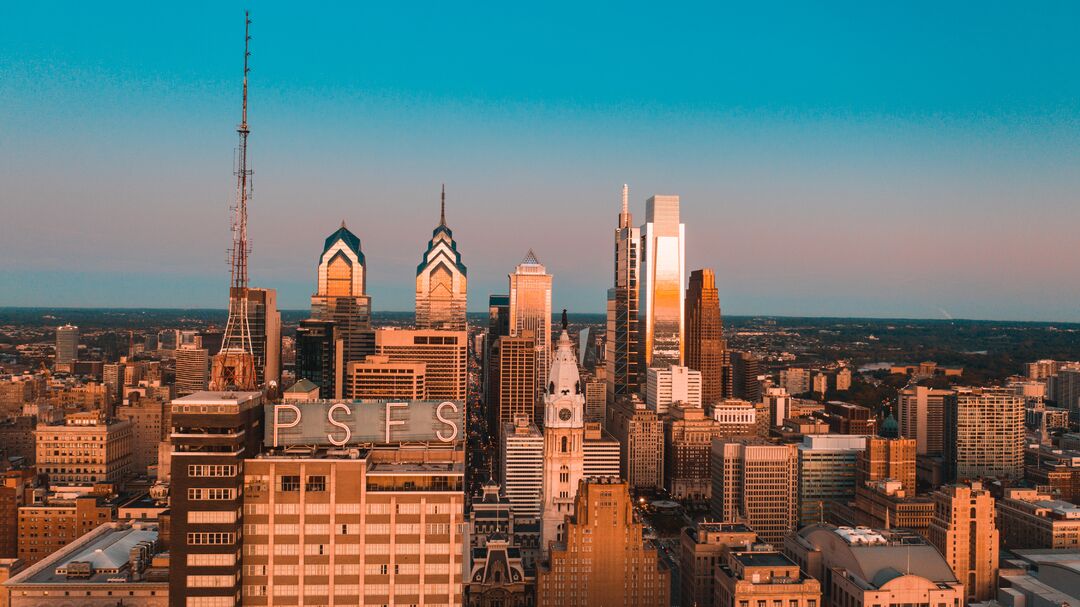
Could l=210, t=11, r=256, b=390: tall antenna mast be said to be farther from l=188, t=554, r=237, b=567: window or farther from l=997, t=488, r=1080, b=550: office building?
l=997, t=488, r=1080, b=550: office building

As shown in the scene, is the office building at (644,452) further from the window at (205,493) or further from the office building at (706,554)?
the window at (205,493)

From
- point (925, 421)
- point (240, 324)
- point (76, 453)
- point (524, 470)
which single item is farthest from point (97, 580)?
point (925, 421)

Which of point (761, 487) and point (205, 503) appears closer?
point (205, 503)

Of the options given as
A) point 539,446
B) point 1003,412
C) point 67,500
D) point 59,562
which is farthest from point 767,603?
point 1003,412

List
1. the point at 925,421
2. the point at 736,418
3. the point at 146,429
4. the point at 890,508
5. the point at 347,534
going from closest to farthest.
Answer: the point at 347,534, the point at 890,508, the point at 146,429, the point at 925,421, the point at 736,418

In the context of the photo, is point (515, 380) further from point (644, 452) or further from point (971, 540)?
point (971, 540)

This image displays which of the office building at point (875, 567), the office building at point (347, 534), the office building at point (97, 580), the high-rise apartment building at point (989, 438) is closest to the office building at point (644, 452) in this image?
the high-rise apartment building at point (989, 438)

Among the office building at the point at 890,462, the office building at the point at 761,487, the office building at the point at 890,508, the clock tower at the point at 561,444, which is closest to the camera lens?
the office building at the point at 890,508

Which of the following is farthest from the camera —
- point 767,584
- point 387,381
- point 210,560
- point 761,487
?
point 387,381
